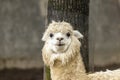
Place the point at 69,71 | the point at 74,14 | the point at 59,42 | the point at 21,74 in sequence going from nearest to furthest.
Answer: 1. the point at 59,42
2. the point at 69,71
3. the point at 74,14
4. the point at 21,74

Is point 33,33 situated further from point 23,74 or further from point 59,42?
point 59,42

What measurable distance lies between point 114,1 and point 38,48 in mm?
1865

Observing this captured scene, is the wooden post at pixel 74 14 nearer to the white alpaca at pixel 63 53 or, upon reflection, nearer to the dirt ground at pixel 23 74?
the white alpaca at pixel 63 53

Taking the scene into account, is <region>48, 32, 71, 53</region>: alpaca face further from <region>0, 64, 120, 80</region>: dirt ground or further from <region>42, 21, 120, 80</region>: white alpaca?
<region>0, 64, 120, 80</region>: dirt ground

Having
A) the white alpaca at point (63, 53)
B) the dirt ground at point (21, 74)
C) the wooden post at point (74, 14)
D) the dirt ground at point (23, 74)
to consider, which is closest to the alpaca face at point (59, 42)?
the white alpaca at point (63, 53)

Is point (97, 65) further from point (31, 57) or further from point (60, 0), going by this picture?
point (60, 0)

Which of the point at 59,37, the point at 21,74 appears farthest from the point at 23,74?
the point at 59,37

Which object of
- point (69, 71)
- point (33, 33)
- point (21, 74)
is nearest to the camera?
point (69, 71)

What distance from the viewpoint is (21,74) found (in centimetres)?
1516

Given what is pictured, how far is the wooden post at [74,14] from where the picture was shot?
8633 mm

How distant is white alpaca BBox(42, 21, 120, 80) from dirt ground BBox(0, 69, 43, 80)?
302 inches

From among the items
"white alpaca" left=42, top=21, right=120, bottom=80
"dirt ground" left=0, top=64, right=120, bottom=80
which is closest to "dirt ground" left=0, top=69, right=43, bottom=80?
"dirt ground" left=0, top=64, right=120, bottom=80

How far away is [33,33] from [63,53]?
291 inches

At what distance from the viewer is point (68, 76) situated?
734 centimetres
